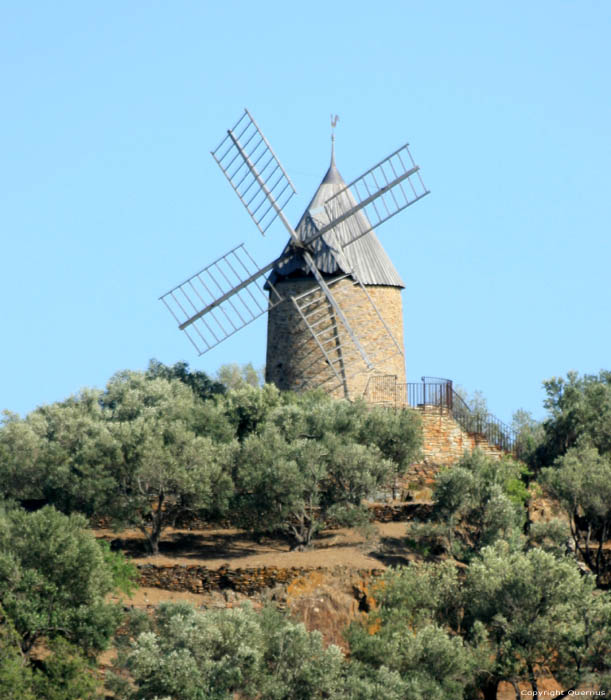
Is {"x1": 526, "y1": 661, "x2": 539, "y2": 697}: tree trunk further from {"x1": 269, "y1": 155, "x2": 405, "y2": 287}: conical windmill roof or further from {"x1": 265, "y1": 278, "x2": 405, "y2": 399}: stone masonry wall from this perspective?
{"x1": 269, "y1": 155, "x2": 405, "y2": 287}: conical windmill roof

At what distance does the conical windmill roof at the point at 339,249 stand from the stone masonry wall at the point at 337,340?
14.1 inches

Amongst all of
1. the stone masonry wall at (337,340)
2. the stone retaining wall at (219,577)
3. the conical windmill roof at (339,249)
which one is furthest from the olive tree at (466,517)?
the conical windmill roof at (339,249)

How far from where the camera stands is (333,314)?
153ft

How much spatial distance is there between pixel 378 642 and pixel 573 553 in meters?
8.28

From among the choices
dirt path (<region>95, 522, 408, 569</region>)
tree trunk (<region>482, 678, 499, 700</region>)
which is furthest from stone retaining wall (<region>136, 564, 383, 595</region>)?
tree trunk (<region>482, 678, 499, 700</region>)

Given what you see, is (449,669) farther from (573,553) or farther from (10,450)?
(10,450)

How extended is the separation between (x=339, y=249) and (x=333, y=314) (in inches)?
80.4

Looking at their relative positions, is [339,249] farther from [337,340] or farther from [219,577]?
[219,577]

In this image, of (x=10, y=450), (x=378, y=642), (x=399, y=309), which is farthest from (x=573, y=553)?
(x=10, y=450)

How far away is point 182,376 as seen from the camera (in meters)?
50.7

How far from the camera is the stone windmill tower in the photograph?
46.5 m

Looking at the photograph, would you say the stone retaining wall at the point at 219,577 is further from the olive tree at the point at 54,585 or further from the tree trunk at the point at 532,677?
the tree trunk at the point at 532,677

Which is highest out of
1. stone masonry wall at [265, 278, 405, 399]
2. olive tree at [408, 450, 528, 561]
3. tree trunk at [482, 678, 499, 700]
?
stone masonry wall at [265, 278, 405, 399]

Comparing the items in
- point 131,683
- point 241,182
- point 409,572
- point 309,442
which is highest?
point 241,182
